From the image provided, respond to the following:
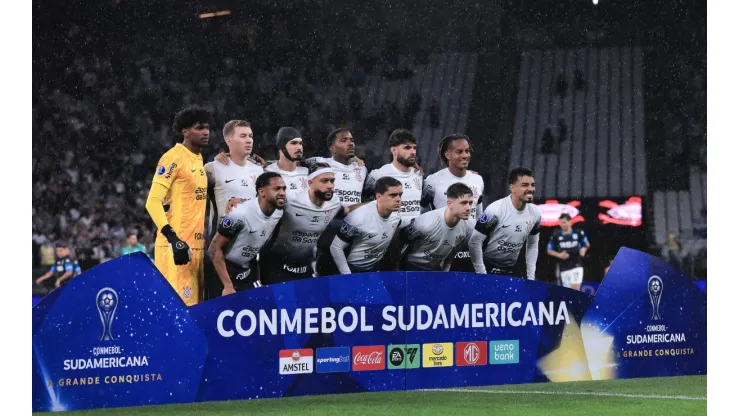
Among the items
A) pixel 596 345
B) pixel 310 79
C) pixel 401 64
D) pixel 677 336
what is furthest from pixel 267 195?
pixel 677 336

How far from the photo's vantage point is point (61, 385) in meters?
6.62

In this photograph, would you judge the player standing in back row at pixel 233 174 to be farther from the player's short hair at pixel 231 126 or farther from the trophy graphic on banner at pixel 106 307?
the trophy graphic on banner at pixel 106 307

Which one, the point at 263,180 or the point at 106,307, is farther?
the point at 263,180

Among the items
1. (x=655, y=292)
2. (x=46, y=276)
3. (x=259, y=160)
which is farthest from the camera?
(x=655, y=292)

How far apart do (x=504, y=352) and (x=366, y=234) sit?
124 centimetres

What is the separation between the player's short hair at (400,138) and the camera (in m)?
7.60

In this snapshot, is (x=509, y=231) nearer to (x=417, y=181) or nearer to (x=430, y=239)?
(x=430, y=239)

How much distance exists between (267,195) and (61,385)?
1.55 metres

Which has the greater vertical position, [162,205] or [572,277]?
[162,205]

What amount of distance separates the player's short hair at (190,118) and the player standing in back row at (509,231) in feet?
6.21

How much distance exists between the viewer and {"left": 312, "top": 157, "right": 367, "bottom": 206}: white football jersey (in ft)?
24.3

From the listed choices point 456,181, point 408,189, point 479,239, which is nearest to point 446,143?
point 456,181

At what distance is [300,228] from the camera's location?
7316 millimetres

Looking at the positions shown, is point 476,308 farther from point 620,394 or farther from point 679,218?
point 679,218
